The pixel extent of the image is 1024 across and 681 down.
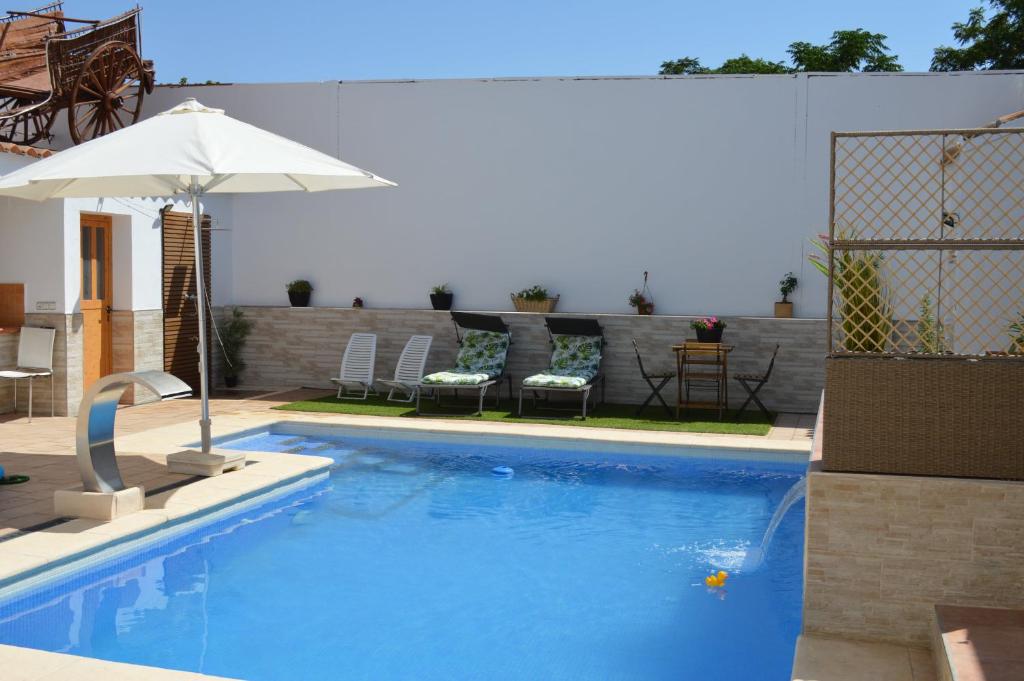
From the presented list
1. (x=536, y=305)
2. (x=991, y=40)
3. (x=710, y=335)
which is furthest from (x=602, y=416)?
(x=991, y=40)

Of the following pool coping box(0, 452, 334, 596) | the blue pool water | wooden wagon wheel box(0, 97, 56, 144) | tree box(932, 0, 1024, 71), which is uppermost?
tree box(932, 0, 1024, 71)

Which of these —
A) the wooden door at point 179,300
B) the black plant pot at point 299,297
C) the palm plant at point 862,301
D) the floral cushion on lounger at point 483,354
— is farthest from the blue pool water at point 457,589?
the black plant pot at point 299,297

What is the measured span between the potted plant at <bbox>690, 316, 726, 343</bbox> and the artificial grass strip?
0.87m

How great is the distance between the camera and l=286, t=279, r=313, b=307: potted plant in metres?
14.2

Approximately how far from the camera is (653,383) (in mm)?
12609

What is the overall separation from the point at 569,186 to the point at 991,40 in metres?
19.2

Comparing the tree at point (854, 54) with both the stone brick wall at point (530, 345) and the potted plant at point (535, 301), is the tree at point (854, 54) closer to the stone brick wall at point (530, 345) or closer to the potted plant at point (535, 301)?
the potted plant at point (535, 301)

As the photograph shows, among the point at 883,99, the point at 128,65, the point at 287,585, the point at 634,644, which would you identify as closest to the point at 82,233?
the point at 128,65

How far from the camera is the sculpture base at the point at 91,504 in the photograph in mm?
6820

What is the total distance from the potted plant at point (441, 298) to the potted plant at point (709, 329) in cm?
342

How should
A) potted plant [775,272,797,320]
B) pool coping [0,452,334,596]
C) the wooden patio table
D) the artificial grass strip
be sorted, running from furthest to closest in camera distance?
potted plant [775,272,797,320], the wooden patio table, the artificial grass strip, pool coping [0,452,334,596]

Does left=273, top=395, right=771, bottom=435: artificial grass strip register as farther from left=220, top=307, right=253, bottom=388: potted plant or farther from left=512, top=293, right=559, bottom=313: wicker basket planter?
left=220, top=307, right=253, bottom=388: potted plant

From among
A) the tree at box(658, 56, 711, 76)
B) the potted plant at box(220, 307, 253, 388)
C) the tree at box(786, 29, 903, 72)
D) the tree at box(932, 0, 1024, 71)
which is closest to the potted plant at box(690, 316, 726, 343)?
the potted plant at box(220, 307, 253, 388)

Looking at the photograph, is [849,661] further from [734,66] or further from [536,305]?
[734,66]
